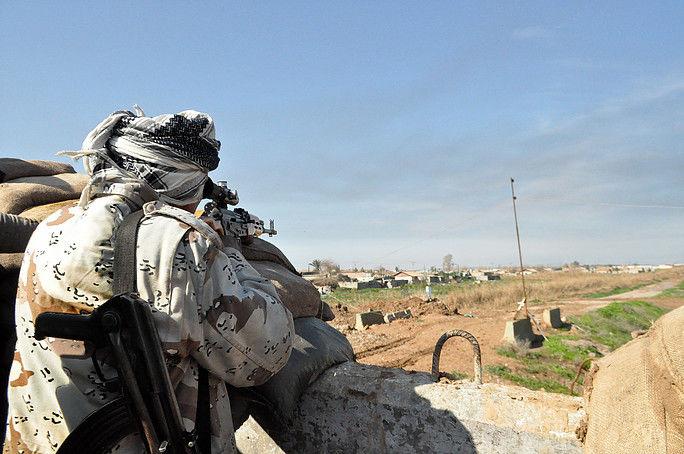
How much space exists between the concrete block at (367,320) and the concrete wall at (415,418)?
13865mm

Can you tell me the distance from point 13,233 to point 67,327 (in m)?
1.09

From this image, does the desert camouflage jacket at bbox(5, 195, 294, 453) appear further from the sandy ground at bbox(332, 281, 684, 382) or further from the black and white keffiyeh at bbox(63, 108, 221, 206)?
the sandy ground at bbox(332, 281, 684, 382)

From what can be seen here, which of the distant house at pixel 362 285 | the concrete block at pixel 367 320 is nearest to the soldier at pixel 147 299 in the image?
the concrete block at pixel 367 320

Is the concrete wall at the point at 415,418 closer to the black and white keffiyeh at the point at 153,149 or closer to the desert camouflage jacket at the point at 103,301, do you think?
the desert camouflage jacket at the point at 103,301

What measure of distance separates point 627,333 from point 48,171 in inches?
779

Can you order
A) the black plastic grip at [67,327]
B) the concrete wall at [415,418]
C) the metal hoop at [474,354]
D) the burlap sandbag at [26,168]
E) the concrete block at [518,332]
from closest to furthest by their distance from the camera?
the black plastic grip at [67,327], the concrete wall at [415,418], the metal hoop at [474,354], the burlap sandbag at [26,168], the concrete block at [518,332]

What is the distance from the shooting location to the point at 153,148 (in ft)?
5.41

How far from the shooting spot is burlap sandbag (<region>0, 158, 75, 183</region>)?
2857 mm

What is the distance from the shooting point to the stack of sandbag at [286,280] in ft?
7.78

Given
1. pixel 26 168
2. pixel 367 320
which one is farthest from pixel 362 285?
pixel 26 168

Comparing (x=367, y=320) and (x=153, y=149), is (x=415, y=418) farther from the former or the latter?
(x=367, y=320)

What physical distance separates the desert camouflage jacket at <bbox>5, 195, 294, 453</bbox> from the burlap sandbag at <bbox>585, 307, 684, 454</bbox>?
1070 mm

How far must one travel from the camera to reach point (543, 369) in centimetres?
1084

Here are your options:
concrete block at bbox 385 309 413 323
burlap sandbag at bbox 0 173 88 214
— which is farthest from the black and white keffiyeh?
concrete block at bbox 385 309 413 323
